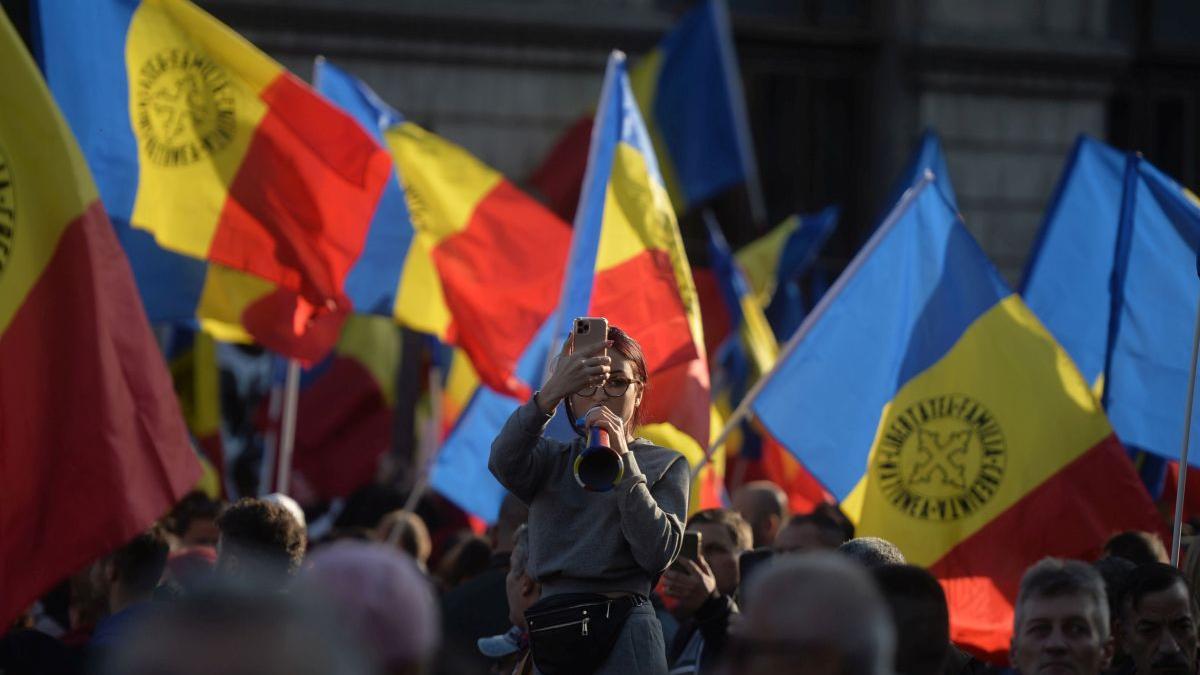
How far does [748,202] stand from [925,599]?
50.0 ft

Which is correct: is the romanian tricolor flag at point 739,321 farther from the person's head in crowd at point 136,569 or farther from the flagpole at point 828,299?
the person's head in crowd at point 136,569

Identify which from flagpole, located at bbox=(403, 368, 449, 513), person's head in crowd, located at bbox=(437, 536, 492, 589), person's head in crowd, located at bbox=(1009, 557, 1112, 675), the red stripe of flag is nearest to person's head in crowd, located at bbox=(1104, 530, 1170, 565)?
person's head in crowd, located at bbox=(1009, 557, 1112, 675)

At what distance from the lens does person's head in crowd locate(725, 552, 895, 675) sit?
2.69 meters

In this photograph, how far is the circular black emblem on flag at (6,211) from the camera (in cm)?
594

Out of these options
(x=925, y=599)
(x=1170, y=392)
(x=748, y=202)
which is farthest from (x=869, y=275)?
(x=748, y=202)

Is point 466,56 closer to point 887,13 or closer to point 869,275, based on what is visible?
point 887,13

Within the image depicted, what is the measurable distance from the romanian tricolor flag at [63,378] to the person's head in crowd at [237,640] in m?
3.42

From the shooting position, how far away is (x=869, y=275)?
27.1 feet

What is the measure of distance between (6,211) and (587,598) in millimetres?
2422

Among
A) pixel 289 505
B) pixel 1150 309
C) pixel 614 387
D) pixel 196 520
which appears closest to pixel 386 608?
pixel 614 387

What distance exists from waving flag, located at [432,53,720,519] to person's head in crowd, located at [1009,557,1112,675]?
7.91 ft

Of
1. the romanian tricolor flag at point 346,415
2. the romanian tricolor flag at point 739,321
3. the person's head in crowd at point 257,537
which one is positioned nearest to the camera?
the person's head in crowd at point 257,537

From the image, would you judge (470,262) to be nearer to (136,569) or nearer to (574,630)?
(136,569)

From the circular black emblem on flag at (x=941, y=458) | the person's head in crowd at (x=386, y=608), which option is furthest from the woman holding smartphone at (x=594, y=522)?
the circular black emblem on flag at (x=941, y=458)
